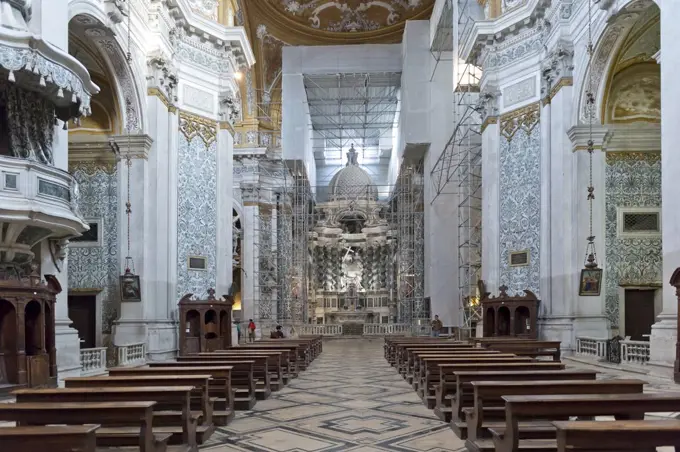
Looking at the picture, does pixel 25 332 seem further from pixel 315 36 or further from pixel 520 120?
pixel 315 36

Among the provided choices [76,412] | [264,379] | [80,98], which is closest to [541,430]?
[76,412]

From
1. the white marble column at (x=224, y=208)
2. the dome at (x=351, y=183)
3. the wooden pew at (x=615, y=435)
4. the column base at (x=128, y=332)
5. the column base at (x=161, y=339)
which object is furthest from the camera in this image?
the dome at (x=351, y=183)

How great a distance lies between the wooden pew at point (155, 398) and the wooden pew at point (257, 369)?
240 centimetres

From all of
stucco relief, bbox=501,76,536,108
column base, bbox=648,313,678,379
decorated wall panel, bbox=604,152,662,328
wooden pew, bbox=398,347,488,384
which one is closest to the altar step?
stucco relief, bbox=501,76,536,108

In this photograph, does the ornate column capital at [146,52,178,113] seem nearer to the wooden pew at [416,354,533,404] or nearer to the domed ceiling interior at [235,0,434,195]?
the wooden pew at [416,354,533,404]

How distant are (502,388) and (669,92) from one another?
7506mm

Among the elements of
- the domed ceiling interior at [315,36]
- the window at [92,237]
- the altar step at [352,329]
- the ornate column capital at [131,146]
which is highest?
the domed ceiling interior at [315,36]

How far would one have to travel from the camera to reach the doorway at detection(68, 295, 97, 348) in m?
16.0

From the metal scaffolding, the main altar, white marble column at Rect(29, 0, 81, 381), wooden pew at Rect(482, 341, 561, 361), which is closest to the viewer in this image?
white marble column at Rect(29, 0, 81, 381)

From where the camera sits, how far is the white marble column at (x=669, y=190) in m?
10.3

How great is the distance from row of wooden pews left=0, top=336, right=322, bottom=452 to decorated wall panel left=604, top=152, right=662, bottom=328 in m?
10.00

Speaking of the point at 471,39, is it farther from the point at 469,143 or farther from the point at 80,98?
the point at 80,98

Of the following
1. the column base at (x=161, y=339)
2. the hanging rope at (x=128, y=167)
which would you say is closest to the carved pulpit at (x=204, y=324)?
the column base at (x=161, y=339)

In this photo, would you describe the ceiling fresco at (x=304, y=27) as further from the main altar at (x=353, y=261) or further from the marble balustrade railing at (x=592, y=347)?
the marble balustrade railing at (x=592, y=347)
